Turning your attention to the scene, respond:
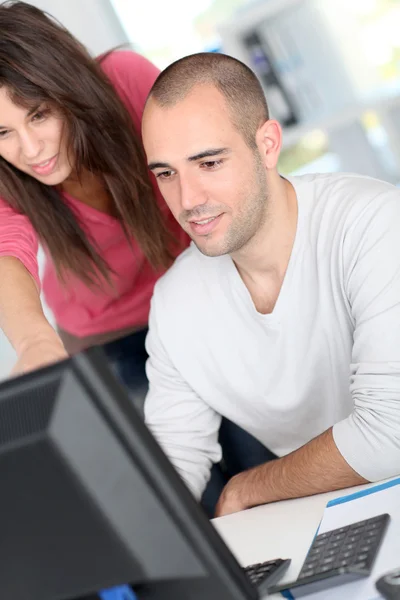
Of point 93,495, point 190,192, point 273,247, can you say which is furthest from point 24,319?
point 93,495

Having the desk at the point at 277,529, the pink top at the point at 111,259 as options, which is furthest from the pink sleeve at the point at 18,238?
the desk at the point at 277,529

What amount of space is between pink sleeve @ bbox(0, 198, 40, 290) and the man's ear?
52cm

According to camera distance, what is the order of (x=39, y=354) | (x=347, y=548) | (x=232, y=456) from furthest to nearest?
(x=232, y=456) < (x=39, y=354) < (x=347, y=548)

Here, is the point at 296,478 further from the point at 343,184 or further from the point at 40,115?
the point at 40,115

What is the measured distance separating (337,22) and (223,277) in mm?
2063

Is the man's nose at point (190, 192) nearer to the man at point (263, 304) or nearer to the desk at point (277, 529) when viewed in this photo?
the man at point (263, 304)

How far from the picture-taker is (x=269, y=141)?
1.69m

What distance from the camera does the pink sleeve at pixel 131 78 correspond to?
1.96 m

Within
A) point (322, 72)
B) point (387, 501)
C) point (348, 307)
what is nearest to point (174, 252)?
point (348, 307)

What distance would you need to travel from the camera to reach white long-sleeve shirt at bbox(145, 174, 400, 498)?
1.44m

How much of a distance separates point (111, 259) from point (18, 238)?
14.1 inches

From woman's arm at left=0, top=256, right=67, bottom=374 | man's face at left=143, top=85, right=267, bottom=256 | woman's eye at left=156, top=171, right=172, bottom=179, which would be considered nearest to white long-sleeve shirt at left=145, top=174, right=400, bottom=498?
man's face at left=143, top=85, right=267, bottom=256

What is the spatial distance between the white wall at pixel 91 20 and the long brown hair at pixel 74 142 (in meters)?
1.41

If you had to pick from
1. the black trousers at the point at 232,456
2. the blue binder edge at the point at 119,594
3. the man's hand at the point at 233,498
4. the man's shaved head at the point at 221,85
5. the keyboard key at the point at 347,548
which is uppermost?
the man's shaved head at the point at 221,85
